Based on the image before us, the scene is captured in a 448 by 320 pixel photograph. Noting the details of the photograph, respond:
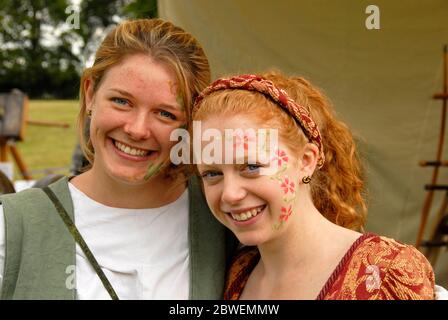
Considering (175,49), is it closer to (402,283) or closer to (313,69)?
(402,283)

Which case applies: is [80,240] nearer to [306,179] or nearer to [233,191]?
[233,191]

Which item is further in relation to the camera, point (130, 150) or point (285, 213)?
point (130, 150)

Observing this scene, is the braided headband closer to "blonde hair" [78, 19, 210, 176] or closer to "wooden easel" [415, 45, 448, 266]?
"blonde hair" [78, 19, 210, 176]

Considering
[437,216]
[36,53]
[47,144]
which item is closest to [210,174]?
[437,216]

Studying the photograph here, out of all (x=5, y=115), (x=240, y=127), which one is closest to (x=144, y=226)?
(x=240, y=127)

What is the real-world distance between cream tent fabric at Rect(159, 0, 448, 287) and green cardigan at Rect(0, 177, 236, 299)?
1413 millimetres

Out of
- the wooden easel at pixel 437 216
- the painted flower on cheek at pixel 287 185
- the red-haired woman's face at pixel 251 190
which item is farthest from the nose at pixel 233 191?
the wooden easel at pixel 437 216

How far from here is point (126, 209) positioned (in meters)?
1.77

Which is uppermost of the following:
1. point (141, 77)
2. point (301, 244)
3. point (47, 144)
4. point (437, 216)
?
point (141, 77)

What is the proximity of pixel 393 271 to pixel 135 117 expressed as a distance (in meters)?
0.76

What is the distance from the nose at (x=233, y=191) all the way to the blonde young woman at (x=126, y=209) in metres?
0.28

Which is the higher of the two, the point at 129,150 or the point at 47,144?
the point at 129,150

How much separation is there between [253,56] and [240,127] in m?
1.80

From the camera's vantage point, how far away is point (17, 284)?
1548mm
